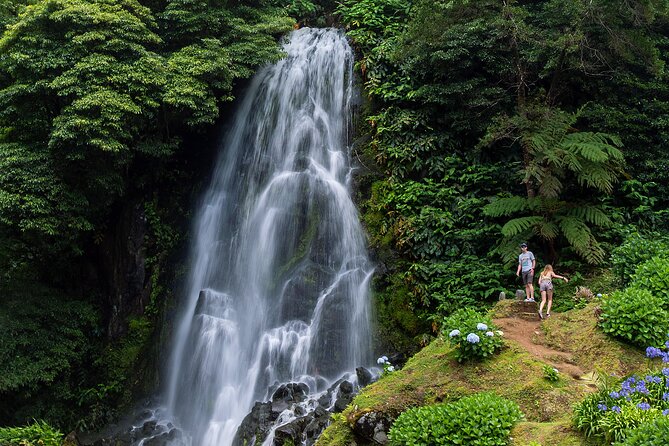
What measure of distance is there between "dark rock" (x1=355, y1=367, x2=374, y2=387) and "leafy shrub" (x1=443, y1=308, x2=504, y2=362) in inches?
118

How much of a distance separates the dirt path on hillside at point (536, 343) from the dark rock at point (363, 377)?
2703 millimetres

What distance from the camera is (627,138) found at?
10.6 meters

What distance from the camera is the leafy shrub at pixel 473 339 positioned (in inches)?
233

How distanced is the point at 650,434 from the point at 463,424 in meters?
1.54

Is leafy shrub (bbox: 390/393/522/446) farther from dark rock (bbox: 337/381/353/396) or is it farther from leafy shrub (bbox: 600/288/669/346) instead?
dark rock (bbox: 337/381/353/396)

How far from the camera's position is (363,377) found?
344 inches

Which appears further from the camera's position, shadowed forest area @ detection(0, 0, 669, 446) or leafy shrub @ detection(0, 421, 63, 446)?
shadowed forest area @ detection(0, 0, 669, 446)

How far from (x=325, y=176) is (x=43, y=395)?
861cm

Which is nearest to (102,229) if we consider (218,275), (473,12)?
(218,275)

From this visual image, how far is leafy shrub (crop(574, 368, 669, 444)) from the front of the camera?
12.2 feet

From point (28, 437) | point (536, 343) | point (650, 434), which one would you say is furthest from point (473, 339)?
point (28, 437)

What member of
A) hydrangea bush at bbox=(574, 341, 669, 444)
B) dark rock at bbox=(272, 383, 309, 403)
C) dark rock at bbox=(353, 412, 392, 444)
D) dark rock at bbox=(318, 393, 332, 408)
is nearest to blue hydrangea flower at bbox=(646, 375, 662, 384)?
hydrangea bush at bbox=(574, 341, 669, 444)

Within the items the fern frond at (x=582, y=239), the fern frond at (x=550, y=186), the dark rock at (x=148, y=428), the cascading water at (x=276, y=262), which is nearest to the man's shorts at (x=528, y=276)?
the fern frond at (x=582, y=239)

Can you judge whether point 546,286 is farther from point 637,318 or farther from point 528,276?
point 637,318
